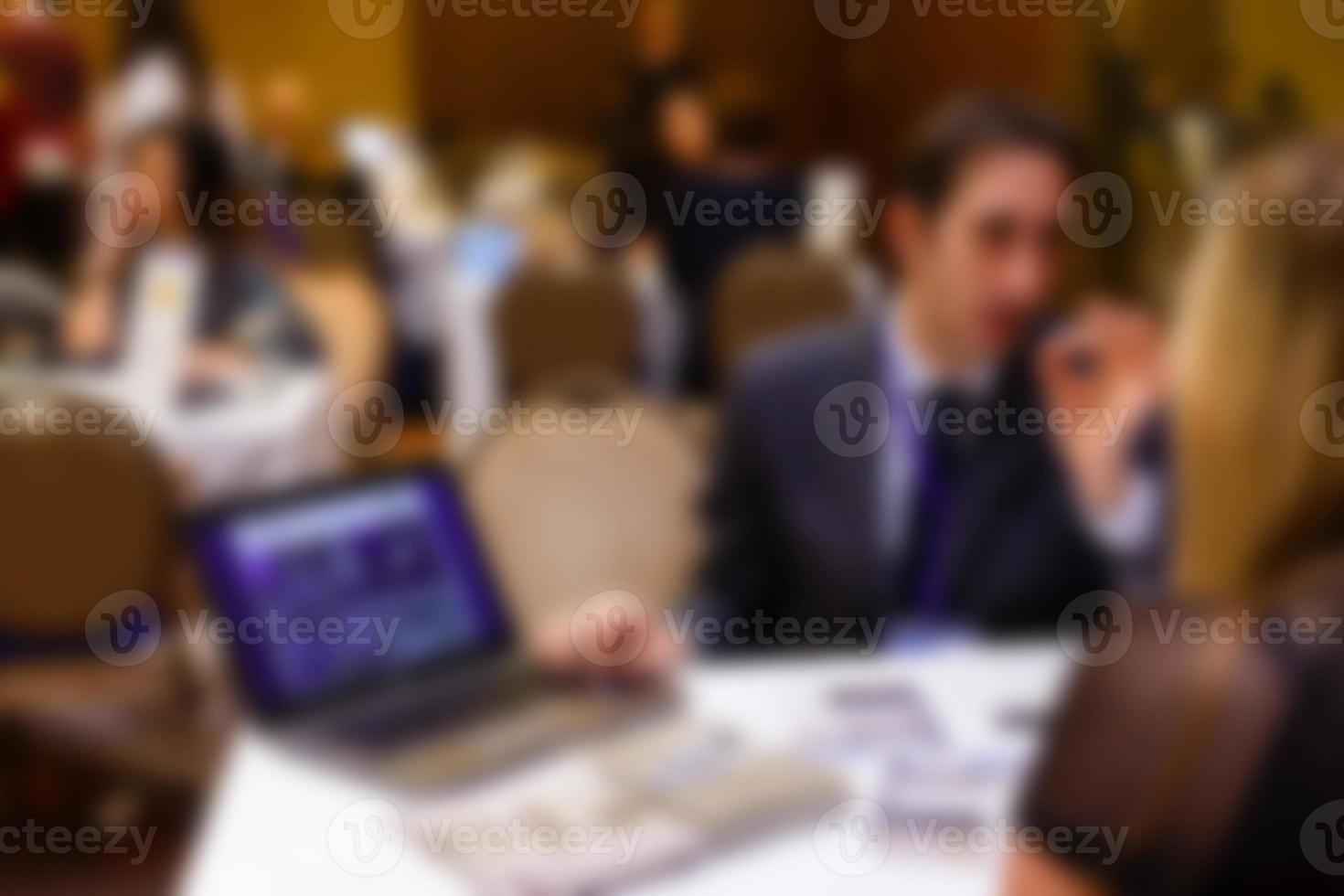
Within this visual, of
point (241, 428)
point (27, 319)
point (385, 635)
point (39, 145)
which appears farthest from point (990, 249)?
point (39, 145)

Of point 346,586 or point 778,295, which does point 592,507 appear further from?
point 778,295

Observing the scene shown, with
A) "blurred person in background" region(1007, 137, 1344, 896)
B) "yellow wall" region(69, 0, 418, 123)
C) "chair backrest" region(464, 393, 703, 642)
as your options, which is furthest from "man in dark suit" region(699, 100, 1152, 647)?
"yellow wall" region(69, 0, 418, 123)

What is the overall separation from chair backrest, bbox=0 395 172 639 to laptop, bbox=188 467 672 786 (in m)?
0.79

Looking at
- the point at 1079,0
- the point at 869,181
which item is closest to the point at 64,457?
the point at 1079,0

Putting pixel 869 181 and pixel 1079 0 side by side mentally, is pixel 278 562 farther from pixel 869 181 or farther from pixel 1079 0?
pixel 869 181

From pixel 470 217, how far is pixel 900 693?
318cm

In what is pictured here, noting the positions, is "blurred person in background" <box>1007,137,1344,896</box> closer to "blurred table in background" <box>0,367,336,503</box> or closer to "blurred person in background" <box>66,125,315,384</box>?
"blurred table in background" <box>0,367,336,503</box>

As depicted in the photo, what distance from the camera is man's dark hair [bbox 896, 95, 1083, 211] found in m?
1.63

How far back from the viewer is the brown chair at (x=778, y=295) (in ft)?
10.4

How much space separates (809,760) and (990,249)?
79 centimetres

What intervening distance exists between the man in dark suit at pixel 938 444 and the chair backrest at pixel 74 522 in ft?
2.68

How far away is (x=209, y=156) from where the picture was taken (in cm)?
280

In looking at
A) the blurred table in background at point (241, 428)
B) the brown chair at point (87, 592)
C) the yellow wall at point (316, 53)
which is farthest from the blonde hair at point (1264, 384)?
the yellow wall at point (316, 53)

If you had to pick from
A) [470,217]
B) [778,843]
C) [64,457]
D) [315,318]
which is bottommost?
[778,843]
